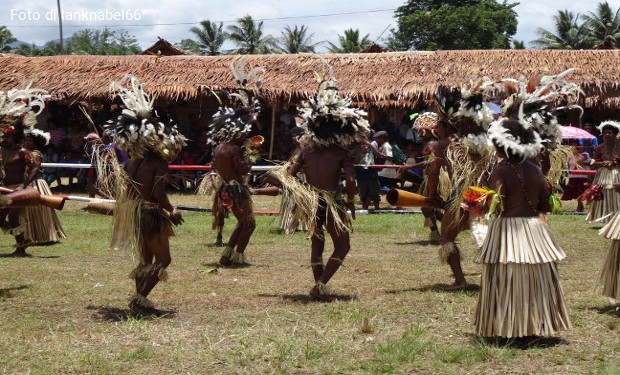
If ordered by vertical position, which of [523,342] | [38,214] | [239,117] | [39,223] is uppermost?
[239,117]

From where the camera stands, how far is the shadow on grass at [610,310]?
24.3 ft

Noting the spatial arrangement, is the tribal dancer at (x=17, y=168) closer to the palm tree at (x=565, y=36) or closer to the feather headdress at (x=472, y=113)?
the feather headdress at (x=472, y=113)

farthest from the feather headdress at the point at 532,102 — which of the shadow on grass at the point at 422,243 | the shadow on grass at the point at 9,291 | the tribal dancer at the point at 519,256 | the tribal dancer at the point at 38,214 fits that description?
the tribal dancer at the point at 38,214

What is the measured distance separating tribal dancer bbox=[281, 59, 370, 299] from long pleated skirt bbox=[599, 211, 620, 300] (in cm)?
220

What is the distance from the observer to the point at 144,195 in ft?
24.6

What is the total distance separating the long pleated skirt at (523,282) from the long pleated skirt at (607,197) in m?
7.29

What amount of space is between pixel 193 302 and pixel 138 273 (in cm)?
74

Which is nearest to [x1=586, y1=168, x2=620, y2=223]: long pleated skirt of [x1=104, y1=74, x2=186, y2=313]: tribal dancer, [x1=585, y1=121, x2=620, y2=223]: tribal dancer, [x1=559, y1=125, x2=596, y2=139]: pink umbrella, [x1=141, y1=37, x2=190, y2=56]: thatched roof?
[x1=585, y1=121, x2=620, y2=223]: tribal dancer

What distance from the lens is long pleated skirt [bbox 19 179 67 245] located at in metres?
11.4

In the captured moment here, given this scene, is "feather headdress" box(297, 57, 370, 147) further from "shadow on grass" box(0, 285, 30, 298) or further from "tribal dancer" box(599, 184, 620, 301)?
"shadow on grass" box(0, 285, 30, 298)

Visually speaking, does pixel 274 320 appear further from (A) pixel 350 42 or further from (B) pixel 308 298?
(A) pixel 350 42

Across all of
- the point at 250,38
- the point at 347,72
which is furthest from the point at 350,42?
the point at 347,72

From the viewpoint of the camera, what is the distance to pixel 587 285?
344 inches

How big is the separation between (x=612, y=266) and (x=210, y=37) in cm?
4870
